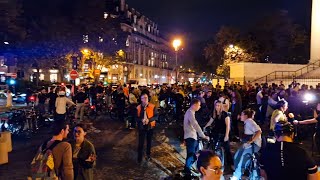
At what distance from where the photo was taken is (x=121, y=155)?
11828mm

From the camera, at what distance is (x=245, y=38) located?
48.3 m

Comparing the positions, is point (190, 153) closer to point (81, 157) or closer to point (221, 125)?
point (221, 125)

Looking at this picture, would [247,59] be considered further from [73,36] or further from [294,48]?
[73,36]

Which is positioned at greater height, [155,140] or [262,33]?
[262,33]

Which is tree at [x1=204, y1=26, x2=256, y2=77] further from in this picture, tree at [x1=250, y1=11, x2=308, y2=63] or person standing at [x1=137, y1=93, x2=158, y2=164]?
person standing at [x1=137, y1=93, x2=158, y2=164]

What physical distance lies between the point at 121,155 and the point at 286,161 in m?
8.02

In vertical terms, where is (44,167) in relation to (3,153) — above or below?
above

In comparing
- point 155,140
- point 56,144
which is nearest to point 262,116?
point 155,140

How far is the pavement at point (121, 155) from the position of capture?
9532mm

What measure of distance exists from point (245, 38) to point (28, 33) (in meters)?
28.5

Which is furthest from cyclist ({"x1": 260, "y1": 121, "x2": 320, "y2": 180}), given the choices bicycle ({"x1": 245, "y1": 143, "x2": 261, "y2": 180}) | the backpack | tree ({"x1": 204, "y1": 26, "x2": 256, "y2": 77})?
tree ({"x1": 204, "y1": 26, "x2": 256, "y2": 77})

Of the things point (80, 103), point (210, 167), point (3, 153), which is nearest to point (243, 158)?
point (210, 167)

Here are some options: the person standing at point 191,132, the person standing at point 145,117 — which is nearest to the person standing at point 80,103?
the person standing at point 145,117

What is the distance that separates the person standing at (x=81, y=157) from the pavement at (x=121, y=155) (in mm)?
2966
